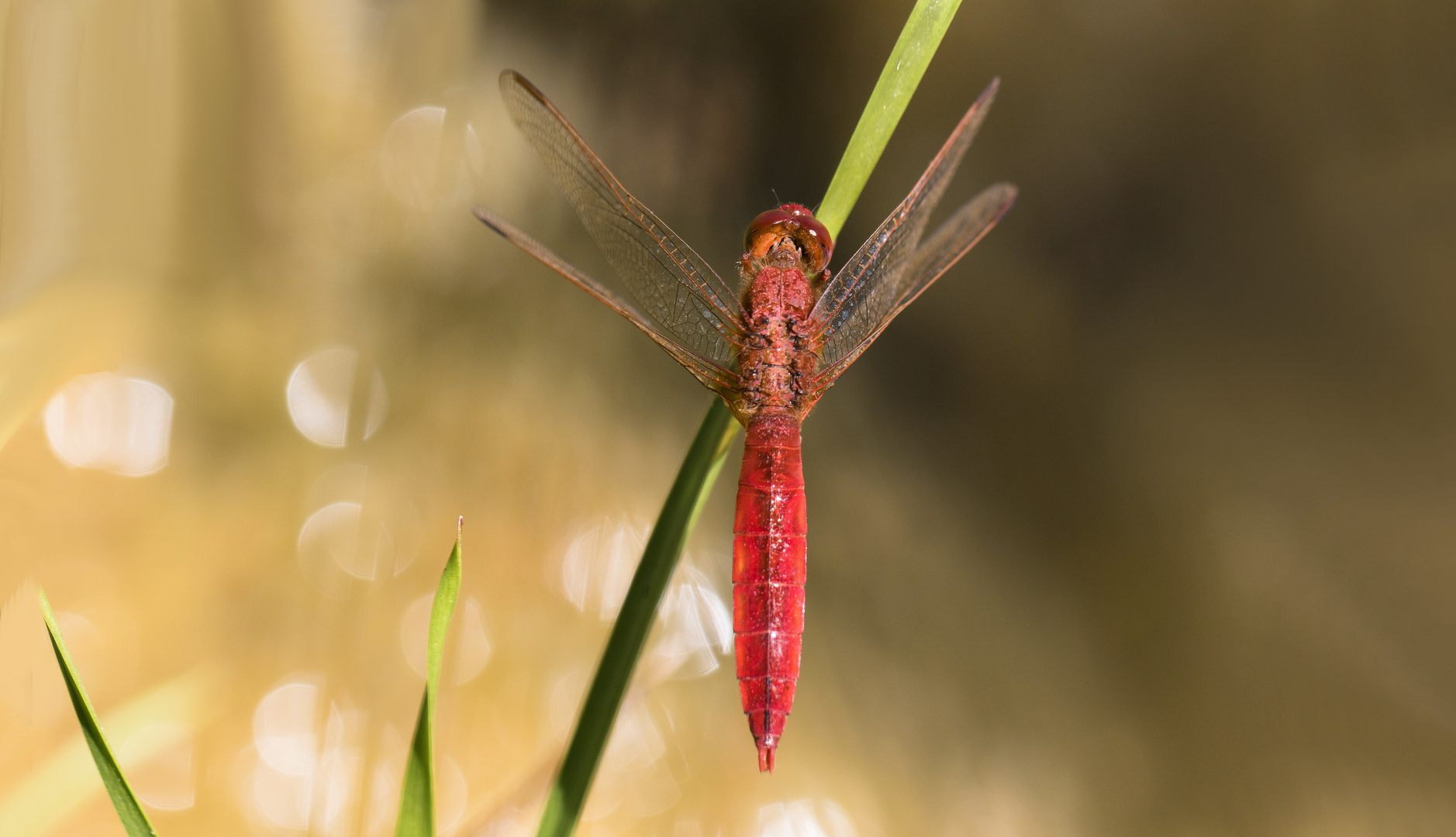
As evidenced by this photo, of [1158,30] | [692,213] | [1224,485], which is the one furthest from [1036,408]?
[692,213]

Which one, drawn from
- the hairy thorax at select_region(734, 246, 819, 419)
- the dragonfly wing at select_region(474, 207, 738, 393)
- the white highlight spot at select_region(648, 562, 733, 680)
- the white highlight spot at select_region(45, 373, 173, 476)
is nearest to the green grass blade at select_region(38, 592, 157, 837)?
the dragonfly wing at select_region(474, 207, 738, 393)

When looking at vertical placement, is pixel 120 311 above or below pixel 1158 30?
below

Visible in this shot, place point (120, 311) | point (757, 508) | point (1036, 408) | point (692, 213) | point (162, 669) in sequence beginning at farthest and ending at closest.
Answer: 1. point (692, 213)
2. point (1036, 408)
3. point (120, 311)
4. point (162, 669)
5. point (757, 508)

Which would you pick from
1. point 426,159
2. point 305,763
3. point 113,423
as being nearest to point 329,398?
point 113,423

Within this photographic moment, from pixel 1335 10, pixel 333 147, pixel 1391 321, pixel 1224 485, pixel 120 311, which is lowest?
pixel 1224 485

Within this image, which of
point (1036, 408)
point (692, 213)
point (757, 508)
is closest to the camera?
point (757, 508)

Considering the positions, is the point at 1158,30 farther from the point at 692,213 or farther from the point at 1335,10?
the point at 692,213

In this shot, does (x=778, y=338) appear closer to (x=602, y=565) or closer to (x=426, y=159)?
(x=602, y=565)
